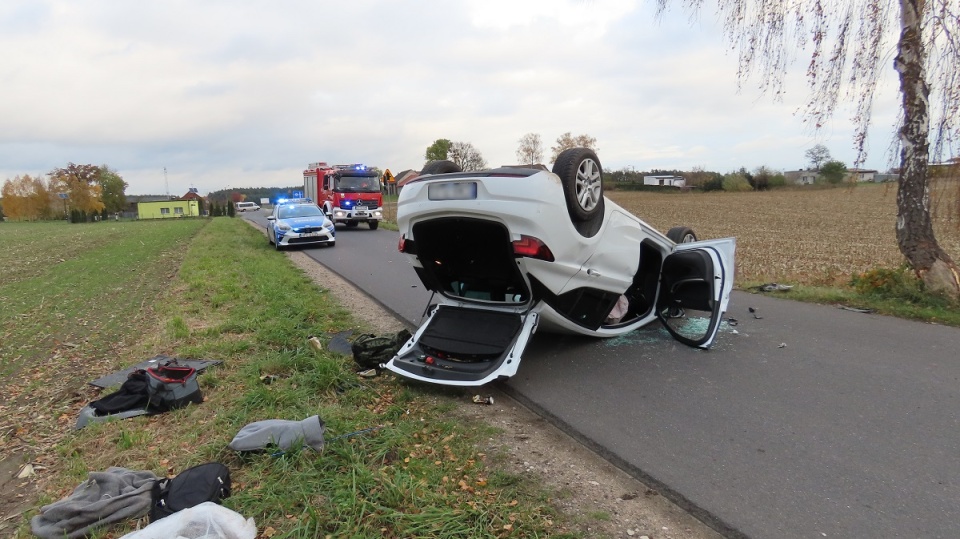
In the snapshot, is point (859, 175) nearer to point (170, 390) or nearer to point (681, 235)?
point (681, 235)

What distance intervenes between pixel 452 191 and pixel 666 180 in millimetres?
71781

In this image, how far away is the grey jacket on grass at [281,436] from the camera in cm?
363

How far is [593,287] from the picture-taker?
17.4ft

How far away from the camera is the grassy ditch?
9.75 feet

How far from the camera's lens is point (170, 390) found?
4.60m

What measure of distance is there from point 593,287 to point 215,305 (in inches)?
246

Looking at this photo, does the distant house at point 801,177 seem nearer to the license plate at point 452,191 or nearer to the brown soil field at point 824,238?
the brown soil field at point 824,238

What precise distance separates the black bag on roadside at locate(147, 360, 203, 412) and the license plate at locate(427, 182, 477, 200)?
264 cm

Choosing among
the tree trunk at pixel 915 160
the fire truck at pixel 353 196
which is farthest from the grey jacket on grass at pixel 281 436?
the fire truck at pixel 353 196

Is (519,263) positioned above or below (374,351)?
above

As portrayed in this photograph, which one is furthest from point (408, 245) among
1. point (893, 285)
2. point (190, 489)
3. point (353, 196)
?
point (353, 196)

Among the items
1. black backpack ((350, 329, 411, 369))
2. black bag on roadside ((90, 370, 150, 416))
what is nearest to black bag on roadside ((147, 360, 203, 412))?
black bag on roadside ((90, 370, 150, 416))

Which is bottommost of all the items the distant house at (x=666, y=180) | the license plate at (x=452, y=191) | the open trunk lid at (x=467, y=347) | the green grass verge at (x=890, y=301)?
the green grass verge at (x=890, y=301)

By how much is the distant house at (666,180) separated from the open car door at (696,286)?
6668 centimetres
